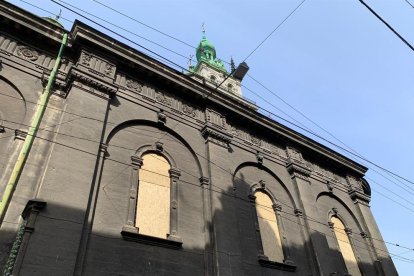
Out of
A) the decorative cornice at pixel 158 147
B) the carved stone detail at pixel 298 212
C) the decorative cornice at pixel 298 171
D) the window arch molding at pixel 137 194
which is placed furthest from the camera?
the decorative cornice at pixel 298 171

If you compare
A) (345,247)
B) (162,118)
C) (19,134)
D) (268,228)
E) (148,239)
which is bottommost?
(148,239)

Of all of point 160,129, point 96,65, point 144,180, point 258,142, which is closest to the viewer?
point 144,180

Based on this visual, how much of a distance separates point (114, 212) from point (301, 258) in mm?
8058

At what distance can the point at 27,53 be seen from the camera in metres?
12.0

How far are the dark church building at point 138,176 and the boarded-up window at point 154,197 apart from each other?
44 mm

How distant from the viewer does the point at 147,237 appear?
10.3 meters

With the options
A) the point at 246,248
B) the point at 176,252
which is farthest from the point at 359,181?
the point at 176,252

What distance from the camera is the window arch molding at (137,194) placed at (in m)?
10.3

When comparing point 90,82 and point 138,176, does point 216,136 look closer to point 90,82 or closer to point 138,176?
point 138,176

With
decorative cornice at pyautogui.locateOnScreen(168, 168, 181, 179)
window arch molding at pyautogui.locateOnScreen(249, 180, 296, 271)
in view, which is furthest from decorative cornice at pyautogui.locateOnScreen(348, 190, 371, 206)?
decorative cornice at pyautogui.locateOnScreen(168, 168, 181, 179)

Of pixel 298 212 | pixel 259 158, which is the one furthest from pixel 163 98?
pixel 298 212

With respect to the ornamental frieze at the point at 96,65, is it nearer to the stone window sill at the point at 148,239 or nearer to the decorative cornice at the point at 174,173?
the decorative cornice at the point at 174,173

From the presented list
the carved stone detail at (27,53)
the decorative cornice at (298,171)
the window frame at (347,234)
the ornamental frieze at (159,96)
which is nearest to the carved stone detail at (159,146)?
the ornamental frieze at (159,96)

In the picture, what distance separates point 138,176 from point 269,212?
611cm
